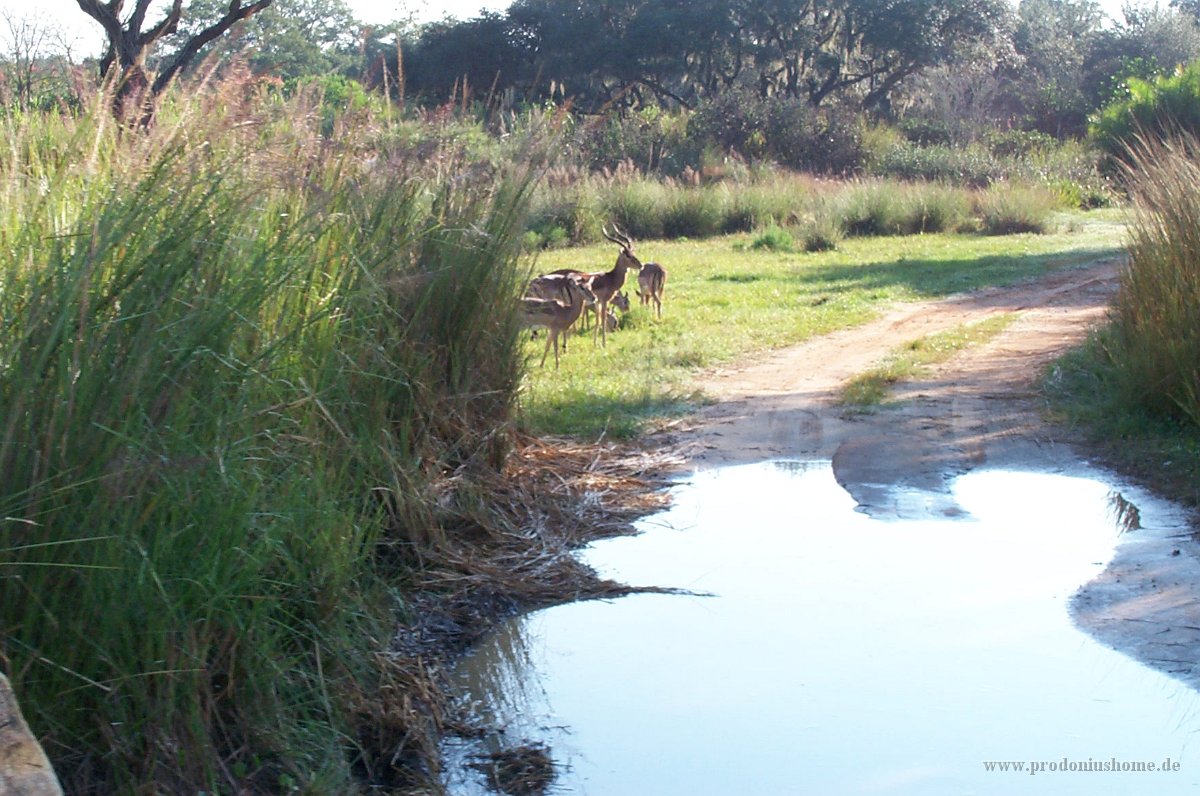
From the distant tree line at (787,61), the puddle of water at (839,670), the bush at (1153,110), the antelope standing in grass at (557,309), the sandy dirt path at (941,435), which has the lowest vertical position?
the puddle of water at (839,670)

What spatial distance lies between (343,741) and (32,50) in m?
3.85

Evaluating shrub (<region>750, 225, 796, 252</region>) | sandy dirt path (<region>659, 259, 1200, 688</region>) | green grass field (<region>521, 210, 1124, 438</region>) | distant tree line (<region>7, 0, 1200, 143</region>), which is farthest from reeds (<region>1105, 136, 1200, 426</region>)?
distant tree line (<region>7, 0, 1200, 143</region>)

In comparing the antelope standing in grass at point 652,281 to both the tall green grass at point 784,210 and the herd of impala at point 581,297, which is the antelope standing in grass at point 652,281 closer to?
the herd of impala at point 581,297

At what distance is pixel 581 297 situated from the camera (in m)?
11.0

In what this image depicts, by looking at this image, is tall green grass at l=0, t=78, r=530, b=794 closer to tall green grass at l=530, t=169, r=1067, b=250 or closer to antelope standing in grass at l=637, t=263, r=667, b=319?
antelope standing in grass at l=637, t=263, r=667, b=319

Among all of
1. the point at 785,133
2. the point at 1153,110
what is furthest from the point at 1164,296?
the point at 1153,110

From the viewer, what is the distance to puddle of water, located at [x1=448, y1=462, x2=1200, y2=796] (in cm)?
418

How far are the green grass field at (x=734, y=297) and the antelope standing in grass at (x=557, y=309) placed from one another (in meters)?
0.33

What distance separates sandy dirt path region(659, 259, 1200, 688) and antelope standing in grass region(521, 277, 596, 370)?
128 centimetres

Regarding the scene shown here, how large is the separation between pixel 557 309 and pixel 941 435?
3.44 metres

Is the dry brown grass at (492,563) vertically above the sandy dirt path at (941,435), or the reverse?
the sandy dirt path at (941,435)

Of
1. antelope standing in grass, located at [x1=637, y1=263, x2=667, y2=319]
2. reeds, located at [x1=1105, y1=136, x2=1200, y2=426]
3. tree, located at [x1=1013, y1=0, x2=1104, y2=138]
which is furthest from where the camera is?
tree, located at [x1=1013, y1=0, x2=1104, y2=138]

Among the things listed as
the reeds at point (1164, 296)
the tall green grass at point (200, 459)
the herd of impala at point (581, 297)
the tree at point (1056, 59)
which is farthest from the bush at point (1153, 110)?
the tall green grass at point (200, 459)

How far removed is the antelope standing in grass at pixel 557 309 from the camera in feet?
32.3
